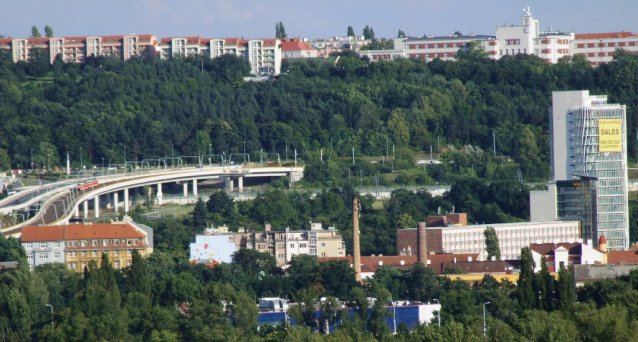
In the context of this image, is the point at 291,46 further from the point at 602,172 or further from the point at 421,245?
the point at 421,245

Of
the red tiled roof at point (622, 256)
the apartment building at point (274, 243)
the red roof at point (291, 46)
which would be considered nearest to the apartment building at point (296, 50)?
the red roof at point (291, 46)

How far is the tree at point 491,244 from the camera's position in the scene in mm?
74625

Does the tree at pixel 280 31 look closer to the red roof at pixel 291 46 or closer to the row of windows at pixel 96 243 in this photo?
the red roof at pixel 291 46

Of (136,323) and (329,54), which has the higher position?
(329,54)

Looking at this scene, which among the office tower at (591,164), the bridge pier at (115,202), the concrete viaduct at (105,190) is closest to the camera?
the office tower at (591,164)

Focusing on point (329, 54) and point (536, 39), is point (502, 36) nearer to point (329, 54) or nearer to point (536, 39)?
point (536, 39)

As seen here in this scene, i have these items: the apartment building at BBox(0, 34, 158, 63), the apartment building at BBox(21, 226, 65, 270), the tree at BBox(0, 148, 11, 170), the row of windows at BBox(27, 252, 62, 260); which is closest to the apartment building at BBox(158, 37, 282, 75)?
the apartment building at BBox(0, 34, 158, 63)

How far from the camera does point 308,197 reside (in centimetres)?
8825

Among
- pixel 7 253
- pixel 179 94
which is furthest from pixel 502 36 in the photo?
pixel 7 253

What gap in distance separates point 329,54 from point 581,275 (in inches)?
3402

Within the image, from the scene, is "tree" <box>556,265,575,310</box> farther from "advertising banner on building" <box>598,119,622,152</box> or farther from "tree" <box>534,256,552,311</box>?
"advertising banner on building" <box>598,119,622,152</box>

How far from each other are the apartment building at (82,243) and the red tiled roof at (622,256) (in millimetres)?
23386

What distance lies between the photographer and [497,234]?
7719 cm

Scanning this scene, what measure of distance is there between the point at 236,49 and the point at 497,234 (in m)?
62.8
